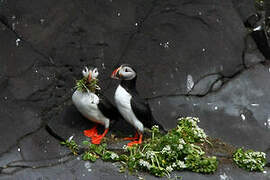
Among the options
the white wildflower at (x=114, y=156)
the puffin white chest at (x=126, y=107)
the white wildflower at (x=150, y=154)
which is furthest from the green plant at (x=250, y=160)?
the white wildflower at (x=114, y=156)

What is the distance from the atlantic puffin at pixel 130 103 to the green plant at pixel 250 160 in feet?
3.04

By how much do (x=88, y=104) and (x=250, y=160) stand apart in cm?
163

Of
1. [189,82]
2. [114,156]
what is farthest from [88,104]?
[189,82]

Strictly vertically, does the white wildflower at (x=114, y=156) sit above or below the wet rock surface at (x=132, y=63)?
below

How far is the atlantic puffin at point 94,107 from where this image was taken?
4.81 m

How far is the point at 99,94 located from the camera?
16.9 ft

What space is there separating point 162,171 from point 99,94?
117 centimetres

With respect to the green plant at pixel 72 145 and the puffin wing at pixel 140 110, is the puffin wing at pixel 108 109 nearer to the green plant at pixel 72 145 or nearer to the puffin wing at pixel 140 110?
the puffin wing at pixel 140 110

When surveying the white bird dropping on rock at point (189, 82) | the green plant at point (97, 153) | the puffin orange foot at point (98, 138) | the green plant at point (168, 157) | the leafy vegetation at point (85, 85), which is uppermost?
the leafy vegetation at point (85, 85)

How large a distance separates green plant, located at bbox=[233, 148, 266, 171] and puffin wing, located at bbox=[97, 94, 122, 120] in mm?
1232

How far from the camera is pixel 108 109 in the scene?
488 cm

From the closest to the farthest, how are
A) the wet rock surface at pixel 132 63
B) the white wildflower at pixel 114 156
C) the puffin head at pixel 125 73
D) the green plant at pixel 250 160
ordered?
1. the white wildflower at pixel 114 156
2. the green plant at pixel 250 160
3. the puffin head at pixel 125 73
4. the wet rock surface at pixel 132 63

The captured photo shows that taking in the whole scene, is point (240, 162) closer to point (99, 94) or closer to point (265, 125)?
point (265, 125)

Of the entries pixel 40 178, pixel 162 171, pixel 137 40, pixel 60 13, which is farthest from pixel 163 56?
pixel 40 178
